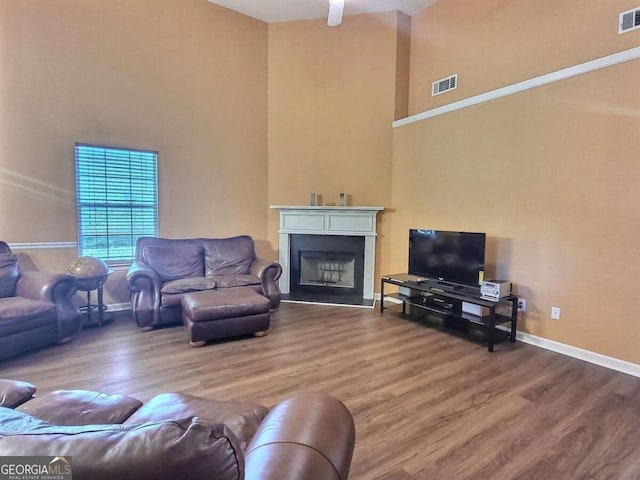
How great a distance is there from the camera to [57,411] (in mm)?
1395

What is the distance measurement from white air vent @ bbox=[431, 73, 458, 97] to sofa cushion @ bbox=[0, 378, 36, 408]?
17.4ft

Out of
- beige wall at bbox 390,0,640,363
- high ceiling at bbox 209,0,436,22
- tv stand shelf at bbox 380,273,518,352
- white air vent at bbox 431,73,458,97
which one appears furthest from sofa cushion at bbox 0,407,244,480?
high ceiling at bbox 209,0,436,22

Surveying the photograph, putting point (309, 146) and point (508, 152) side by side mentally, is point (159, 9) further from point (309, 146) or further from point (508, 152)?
point (508, 152)

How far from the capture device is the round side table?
3.82 meters

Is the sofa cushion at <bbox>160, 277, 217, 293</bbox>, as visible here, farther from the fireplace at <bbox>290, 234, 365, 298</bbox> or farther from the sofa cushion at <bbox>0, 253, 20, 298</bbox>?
the fireplace at <bbox>290, 234, 365, 298</bbox>

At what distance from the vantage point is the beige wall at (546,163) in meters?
2.98

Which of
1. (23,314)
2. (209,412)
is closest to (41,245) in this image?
(23,314)

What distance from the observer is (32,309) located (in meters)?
3.14

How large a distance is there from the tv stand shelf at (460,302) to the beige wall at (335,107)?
112cm

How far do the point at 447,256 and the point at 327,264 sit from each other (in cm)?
207

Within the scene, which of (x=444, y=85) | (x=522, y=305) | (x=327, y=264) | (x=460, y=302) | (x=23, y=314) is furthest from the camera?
(x=327, y=264)

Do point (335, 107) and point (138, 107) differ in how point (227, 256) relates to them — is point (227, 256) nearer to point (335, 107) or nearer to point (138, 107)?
point (138, 107)

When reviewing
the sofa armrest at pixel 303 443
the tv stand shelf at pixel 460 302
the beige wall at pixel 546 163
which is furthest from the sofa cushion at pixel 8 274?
the beige wall at pixel 546 163

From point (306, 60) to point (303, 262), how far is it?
316 cm
